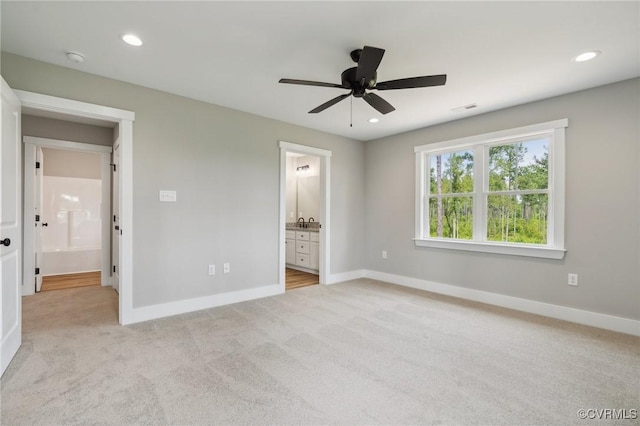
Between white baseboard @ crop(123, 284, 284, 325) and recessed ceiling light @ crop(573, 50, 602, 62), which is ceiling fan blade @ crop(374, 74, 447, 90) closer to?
recessed ceiling light @ crop(573, 50, 602, 62)

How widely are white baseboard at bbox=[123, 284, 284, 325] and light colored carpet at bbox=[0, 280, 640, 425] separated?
13 cm

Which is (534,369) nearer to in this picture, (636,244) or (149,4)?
(636,244)

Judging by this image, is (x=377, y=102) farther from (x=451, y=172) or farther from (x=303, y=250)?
(x=303, y=250)

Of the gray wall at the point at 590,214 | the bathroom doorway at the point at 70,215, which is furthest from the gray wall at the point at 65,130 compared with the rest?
the gray wall at the point at 590,214

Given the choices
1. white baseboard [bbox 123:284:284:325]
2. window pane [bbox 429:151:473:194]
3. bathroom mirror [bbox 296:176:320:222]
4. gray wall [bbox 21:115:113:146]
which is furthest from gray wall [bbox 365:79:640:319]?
gray wall [bbox 21:115:113:146]

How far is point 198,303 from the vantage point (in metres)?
3.53

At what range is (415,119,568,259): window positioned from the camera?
3.42m

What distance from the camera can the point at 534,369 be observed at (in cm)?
222

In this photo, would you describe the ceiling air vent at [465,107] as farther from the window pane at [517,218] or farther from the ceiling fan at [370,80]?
the ceiling fan at [370,80]

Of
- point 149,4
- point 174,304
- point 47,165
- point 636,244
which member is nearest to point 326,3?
point 149,4

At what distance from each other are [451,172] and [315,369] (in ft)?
11.3

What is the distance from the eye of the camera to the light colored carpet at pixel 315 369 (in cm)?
174

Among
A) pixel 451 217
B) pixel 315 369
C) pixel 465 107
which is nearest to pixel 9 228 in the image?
pixel 315 369

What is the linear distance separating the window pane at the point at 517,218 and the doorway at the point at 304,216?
239cm
